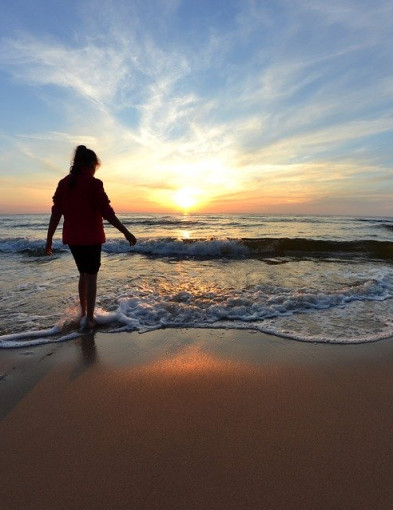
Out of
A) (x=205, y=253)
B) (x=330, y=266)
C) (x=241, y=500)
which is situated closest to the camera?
(x=241, y=500)

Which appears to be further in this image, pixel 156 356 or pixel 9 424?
pixel 156 356

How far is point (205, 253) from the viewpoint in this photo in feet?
37.7

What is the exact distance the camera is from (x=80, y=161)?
3.31 meters

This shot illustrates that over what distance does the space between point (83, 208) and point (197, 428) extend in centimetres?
241

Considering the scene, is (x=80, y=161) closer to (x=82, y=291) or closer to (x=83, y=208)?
(x=83, y=208)

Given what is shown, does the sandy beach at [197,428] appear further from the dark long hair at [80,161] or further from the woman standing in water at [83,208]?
the dark long hair at [80,161]

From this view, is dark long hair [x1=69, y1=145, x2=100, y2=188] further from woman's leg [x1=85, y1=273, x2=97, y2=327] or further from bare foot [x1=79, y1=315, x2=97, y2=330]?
bare foot [x1=79, y1=315, x2=97, y2=330]

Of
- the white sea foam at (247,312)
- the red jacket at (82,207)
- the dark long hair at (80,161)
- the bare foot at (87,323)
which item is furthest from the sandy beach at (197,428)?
the dark long hair at (80,161)

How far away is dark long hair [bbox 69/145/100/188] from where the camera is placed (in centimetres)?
327

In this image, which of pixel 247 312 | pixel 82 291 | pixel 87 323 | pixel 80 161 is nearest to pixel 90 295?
pixel 82 291

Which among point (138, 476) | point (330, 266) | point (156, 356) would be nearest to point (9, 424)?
point (138, 476)

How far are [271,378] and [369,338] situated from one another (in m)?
1.44

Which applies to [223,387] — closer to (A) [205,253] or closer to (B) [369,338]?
(B) [369,338]

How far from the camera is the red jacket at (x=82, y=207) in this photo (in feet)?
A: 10.8
